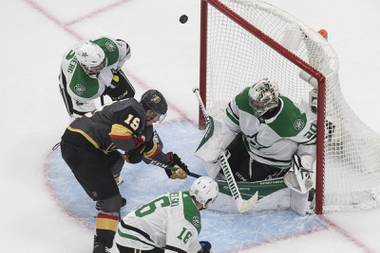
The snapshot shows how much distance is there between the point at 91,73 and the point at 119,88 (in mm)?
318

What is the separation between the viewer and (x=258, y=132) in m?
5.80

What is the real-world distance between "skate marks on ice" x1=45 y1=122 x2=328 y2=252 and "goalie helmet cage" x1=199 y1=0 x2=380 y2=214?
0.21 m

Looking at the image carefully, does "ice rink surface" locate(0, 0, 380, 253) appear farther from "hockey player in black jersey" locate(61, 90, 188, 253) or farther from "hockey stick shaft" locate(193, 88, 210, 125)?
"hockey stick shaft" locate(193, 88, 210, 125)

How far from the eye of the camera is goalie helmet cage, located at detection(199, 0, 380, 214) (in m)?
5.70

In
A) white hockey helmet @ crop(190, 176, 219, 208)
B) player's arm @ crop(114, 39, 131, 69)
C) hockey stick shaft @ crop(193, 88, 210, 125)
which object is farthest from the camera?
player's arm @ crop(114, 39, 131, 69)

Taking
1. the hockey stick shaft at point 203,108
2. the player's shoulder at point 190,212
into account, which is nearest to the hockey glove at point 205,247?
the player's shoulder at point 190,212

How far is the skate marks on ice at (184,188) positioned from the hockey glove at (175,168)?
0.23 m

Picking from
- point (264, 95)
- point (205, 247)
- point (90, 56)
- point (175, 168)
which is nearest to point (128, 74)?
point (90, 56)

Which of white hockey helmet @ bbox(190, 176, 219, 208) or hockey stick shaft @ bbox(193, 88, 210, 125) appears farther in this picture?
hockey stick shaft @ bbox(193, 88, 210, 125)

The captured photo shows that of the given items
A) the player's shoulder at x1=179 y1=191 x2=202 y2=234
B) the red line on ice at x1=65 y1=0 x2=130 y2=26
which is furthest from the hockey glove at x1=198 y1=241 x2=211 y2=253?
the red line on ice at x1=65 y1=0 x2=130 y2=26

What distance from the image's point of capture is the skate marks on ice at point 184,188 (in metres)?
5.80

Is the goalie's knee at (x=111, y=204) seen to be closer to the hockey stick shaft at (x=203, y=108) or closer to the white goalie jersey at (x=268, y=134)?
the white goalie jersey at (x=268, y=134)

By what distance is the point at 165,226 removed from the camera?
16.9 ft

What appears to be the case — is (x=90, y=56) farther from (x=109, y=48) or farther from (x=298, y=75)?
(x=298, y=75)
